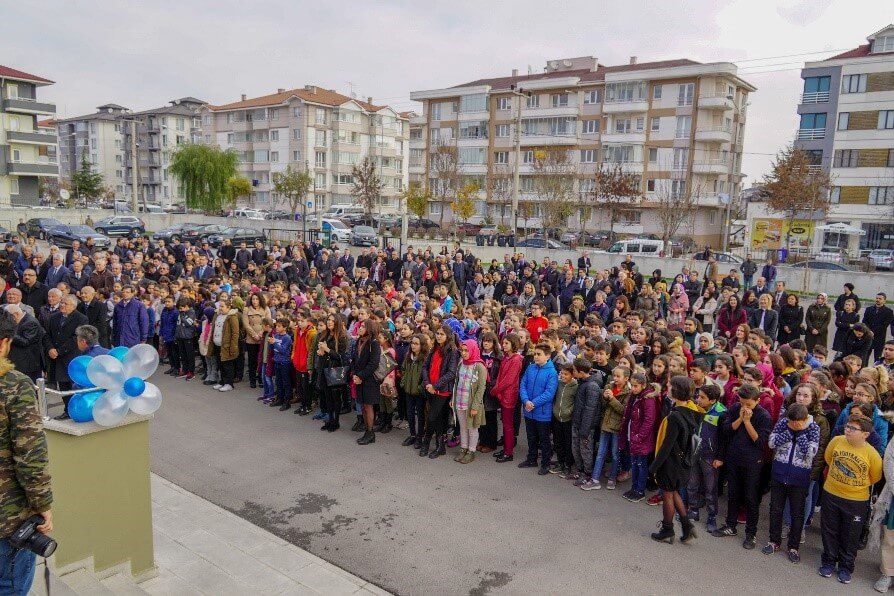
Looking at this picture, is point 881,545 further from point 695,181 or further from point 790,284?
point 695,181

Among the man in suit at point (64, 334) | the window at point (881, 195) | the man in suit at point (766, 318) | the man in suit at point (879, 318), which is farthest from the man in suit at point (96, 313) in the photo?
the window at point (881, 195)

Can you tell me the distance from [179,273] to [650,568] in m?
16.3

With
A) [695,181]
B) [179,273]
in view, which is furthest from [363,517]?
[695,181]

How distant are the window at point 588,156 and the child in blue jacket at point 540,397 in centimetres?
5355

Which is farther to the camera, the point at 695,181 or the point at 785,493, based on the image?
the point at 695,181

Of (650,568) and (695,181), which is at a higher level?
(695,181)

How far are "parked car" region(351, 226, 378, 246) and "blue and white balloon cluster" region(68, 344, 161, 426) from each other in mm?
30808

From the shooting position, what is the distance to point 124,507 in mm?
5551

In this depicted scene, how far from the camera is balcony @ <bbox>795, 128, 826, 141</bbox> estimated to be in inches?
2015

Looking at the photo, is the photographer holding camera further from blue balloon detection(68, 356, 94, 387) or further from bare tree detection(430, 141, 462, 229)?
bare tree detection(430, 141, 462, 229)

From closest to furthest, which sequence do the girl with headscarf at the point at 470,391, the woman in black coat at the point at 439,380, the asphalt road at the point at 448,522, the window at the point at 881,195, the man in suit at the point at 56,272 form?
the asphalt road at the point at 448,522 → the girl with headscarf at the point at 470,391 → the woman in black coat at the point at 439,380 → the man in suit at the point at 56,272 → the window at the point at 881,195

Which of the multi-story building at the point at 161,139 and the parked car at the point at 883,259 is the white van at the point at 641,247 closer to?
the parked car at the point at 883,259

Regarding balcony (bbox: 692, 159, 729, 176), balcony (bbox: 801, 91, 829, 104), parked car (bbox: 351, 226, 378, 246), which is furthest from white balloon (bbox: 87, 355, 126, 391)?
balcony (bbox: 801, 91, 829, 104)

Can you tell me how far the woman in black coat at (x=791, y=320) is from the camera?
553 inches
